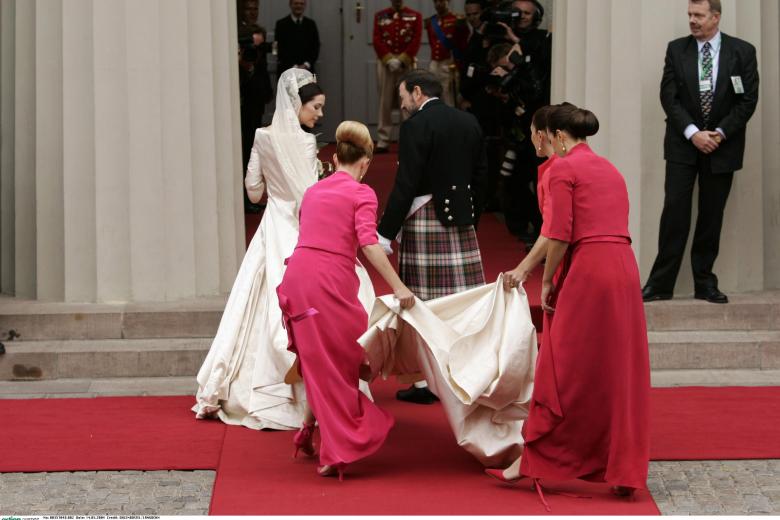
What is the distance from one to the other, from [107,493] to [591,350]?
234 cm

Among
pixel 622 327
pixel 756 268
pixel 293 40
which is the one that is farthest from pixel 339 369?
pixel 293 40

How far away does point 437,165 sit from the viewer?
26.4ft

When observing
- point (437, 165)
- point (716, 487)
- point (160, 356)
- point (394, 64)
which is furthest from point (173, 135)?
point (394, 64)

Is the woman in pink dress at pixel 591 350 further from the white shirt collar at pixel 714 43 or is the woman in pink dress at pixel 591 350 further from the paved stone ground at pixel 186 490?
the white shirt collar at pixel 714 43

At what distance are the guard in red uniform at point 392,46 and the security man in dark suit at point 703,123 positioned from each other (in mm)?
7917

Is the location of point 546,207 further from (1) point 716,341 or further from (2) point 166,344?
(2) point 166,344

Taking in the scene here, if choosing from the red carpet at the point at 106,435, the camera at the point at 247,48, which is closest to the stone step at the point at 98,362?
the red carpet at the point at 106,435

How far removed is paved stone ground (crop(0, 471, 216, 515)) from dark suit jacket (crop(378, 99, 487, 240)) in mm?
1867

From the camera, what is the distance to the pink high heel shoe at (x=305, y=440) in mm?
7230

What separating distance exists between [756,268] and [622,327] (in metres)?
3.67

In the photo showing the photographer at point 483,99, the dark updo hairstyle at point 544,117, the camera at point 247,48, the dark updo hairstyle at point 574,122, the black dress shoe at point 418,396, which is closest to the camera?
the dark updo hairstyle at point 574,122

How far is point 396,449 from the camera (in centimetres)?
752

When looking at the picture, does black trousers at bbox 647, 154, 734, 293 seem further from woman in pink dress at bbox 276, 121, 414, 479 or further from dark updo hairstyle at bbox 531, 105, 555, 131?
woman in pink dress at bbox 276, 121, 414, 479

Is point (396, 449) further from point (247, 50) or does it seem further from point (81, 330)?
point (247, 50)
